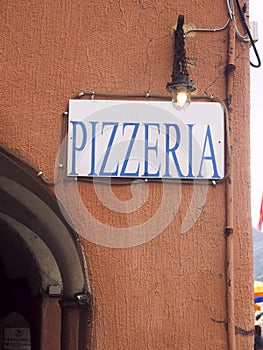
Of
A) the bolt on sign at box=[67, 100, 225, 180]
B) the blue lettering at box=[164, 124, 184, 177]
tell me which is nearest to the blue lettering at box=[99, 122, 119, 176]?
the bolt on sign at box=[67, 100, 225, 180]

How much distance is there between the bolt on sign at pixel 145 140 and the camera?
4.47 meters

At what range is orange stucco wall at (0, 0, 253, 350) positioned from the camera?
172 inches

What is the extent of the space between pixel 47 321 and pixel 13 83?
107 inches

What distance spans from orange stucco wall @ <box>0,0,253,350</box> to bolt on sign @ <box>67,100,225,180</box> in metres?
0.09

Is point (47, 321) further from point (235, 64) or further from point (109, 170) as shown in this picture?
point (235, 64)

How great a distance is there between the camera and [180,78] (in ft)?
14.1

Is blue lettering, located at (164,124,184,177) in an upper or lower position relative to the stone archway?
upper

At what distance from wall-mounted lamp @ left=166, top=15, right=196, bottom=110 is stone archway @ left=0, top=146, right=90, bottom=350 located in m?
0.95

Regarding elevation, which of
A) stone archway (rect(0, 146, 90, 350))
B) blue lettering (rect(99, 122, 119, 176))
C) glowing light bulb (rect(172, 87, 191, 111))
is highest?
glowing light bulb (rect(172, 87, 191, 111))

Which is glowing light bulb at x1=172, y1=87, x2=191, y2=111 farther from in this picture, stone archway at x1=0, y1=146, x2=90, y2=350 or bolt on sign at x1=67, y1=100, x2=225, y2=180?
stone archway at x1=0, y1=146, x2=90, y2=350

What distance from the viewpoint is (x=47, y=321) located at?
653cm

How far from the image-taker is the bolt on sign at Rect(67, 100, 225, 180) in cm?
447

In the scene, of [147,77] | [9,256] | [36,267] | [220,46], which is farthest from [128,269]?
[9,256]

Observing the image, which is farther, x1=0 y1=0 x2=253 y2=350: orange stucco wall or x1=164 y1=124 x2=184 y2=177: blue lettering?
x1=164 y1=124 x2=184 y2=177: blue lettering
